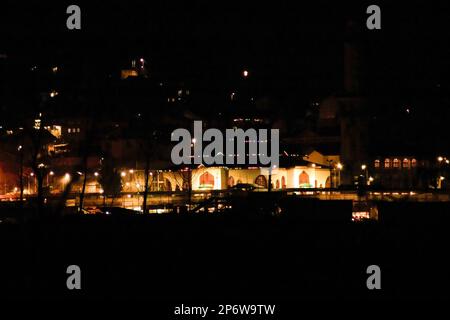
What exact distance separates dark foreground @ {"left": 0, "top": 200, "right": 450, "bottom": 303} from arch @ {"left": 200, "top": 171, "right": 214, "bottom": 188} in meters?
17.5

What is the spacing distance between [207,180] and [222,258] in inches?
775

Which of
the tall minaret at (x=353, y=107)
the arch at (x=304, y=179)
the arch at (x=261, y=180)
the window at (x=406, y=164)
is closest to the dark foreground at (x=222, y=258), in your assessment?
the arch at (x=261, y=180)

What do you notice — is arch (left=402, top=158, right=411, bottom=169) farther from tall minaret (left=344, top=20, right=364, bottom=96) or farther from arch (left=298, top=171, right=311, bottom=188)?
arch (left=298, top=171, right=311, bottom=188)

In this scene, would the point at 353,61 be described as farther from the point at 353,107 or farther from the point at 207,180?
the point at 207,180

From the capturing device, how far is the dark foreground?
10.3 meters

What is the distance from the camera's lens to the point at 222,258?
11.6 meters

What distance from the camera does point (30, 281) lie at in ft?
33.7

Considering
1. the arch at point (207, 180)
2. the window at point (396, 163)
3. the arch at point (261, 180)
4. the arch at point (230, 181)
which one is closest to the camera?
the arch at point (207, 180)

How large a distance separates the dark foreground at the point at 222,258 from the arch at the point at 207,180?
17483 millimetres

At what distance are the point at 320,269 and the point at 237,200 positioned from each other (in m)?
6.82

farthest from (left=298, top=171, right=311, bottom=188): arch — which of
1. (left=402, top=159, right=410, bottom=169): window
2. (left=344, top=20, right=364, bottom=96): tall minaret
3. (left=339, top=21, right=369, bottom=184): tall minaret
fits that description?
(left=344, top=20, right=364, bottom=96): tall minaret

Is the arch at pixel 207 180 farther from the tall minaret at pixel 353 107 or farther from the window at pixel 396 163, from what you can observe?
the window at pixel 396 163

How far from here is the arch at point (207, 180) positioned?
3105 cm
